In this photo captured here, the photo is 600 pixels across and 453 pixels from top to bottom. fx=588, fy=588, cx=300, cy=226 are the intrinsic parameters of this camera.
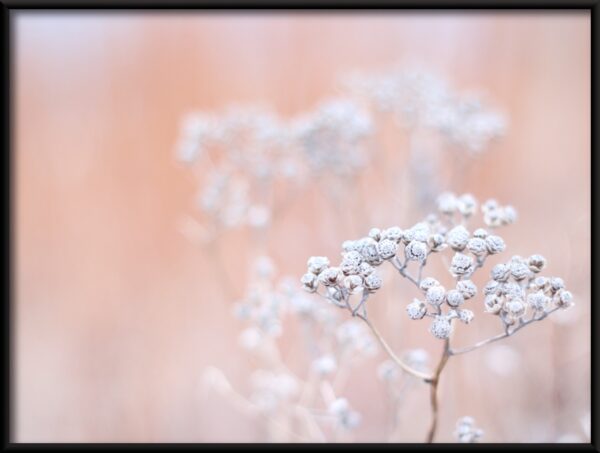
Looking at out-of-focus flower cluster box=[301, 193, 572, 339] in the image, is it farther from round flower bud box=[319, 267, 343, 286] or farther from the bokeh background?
the bokeh background

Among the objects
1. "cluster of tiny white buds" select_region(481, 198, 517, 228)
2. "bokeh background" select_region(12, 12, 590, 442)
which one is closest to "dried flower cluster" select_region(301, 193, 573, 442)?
"cluster of tiny white buds" select_region(481, 198, 517, 228)

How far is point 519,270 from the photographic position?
3.59 feet

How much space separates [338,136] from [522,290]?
1.24m

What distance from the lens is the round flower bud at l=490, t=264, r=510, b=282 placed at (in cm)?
109

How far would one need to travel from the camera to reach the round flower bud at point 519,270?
1.09 meters

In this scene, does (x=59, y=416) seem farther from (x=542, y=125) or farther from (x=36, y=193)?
(x=542, y=125)

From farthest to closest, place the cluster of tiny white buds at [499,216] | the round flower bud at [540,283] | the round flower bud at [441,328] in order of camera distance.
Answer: the cluster of tiny white buds at [499,216] → the round flower bud at [540,283] → the round flower bud at [441,328]

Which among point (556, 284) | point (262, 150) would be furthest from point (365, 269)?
point (262, 150)

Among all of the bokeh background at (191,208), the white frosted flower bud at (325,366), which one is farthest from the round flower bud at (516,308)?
the bokeh background at (191,208)

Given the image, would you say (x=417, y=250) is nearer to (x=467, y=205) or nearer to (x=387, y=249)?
(x=387, y=249)

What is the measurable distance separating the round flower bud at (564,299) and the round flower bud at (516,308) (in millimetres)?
74

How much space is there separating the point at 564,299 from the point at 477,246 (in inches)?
7.2

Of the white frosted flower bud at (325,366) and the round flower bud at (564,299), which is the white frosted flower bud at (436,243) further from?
the white frosted flower bud at (325,366)

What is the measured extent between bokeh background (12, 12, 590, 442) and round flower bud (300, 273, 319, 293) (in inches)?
41.5
